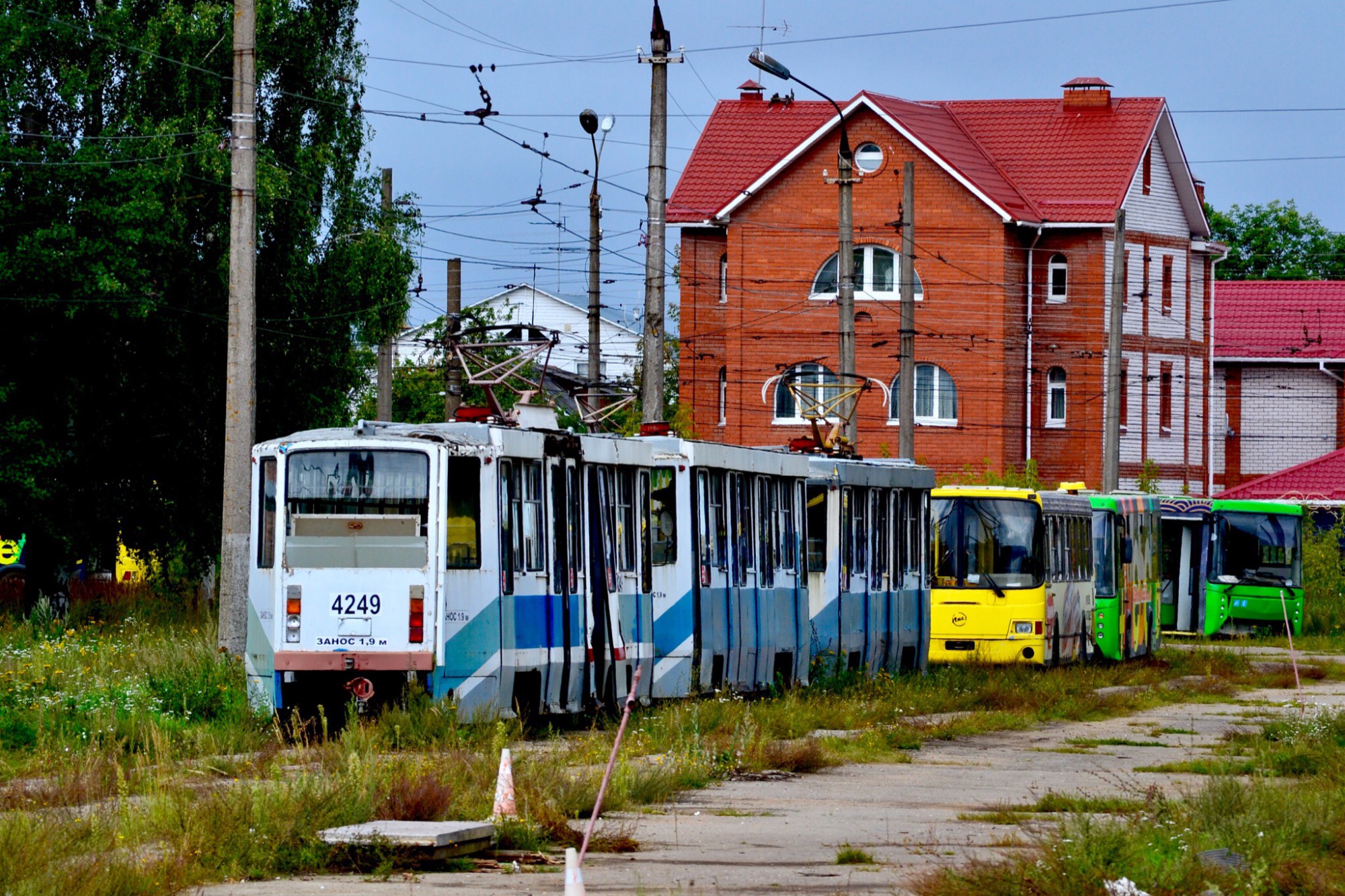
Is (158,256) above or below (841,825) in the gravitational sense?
above

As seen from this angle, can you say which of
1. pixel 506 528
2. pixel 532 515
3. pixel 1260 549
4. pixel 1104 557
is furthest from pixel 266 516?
pixel 1260 549

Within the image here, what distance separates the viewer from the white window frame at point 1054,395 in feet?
180

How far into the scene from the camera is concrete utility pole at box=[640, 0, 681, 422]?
26.8 metres

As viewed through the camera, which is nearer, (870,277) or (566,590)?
(566,590)

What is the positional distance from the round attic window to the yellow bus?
24.6 meters

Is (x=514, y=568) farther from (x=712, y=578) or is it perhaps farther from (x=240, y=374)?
(x=240, y=374)

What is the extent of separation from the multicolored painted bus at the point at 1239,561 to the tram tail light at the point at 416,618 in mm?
30682

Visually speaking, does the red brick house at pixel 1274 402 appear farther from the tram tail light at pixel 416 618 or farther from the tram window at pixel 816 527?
the tram tail light at pixel 416 618

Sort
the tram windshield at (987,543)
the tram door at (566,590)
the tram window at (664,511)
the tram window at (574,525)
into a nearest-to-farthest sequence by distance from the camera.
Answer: the tram door at (566,590)
the tram window at (574,525)
the tram window at (664,511)
the tram windshield at (987,543)

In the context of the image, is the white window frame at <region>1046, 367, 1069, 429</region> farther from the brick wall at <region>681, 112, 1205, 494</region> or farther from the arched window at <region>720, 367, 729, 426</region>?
the arched window at <region>720, 367, 729, 426</region>

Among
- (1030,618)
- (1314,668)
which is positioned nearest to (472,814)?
(1030,618)

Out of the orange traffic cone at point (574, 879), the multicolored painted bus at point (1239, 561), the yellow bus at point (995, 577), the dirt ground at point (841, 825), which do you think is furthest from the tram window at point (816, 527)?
the multicolored painted bus at point (1239, 561)

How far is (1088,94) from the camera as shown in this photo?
5731 cm

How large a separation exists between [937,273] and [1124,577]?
20.3 metres
